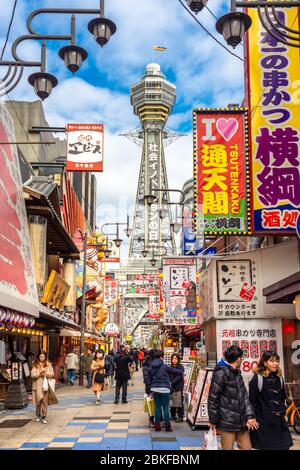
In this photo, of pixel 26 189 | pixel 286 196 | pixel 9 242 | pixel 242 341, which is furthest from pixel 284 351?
pixel 26 189

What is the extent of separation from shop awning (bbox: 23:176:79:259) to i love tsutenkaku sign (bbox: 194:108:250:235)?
6874 millimetres

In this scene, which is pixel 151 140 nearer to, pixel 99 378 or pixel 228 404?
pixel 99 378

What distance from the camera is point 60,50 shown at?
914cm

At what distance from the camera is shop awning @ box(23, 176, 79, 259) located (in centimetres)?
1842

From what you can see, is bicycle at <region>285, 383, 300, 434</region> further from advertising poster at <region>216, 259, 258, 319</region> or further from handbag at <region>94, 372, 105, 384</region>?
handbag at <region>94, 372, 105, 384</region>

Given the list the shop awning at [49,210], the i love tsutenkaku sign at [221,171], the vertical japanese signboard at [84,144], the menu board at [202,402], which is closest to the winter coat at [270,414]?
the menu board at [202,402]

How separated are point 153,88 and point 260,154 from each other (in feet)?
538

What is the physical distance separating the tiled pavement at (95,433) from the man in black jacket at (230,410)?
316 cm

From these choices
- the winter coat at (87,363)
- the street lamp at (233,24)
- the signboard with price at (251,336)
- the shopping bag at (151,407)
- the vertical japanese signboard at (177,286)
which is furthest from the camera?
the winter coat at (87,363)

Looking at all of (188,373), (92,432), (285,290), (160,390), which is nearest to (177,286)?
(188,373)

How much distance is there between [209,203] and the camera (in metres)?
13.5

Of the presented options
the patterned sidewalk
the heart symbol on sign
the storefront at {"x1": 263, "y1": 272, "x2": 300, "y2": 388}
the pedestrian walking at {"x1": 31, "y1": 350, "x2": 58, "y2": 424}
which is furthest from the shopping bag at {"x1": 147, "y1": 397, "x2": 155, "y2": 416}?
the heart symbol on sign

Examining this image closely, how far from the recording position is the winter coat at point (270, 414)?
236 inches

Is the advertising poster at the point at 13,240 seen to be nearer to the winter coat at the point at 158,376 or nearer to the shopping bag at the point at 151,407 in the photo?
the winter coat at the point at 158,376
